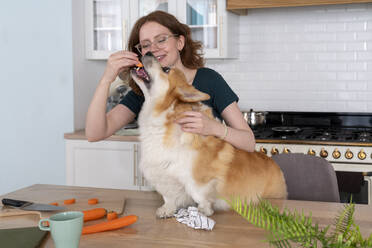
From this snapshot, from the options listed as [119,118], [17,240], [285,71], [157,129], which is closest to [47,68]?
[119,118]

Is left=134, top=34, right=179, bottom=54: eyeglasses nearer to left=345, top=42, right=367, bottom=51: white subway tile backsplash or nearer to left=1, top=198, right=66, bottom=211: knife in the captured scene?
left=1, top=198, right=66, bottom=211: knife

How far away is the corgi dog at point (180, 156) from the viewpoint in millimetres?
1344

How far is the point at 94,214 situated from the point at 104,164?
1882mm

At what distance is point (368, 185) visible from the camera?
272 cm

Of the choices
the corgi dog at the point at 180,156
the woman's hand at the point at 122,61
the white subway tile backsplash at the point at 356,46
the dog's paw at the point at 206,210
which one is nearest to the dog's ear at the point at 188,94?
the corgi dog at the point at 180,156

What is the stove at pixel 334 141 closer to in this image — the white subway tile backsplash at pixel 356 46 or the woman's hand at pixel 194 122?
the white subway tile backsplash at pixel 356 46

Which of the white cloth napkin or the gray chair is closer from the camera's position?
the white cloth napkin

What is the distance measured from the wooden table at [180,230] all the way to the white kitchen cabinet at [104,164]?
159 cm

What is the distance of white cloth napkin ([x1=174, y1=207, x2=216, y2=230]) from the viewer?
1183 millimetres

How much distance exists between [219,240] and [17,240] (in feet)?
1.77

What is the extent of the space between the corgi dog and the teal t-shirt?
1.23 feet

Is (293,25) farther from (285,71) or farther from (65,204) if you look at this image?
(65,204)

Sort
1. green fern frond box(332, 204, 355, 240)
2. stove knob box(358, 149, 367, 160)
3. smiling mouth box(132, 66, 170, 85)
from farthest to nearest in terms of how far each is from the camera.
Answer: stove knob box(358, 149, 367, 160)
smiling mouth box(132, 66, 170, 85)
green fern frond box(332, 204, 355, 240)

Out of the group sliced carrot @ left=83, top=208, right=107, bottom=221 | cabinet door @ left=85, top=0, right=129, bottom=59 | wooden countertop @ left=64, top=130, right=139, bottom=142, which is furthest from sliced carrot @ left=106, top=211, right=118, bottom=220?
cabinet door @ left=85, top=0, right=129, bottom=59
